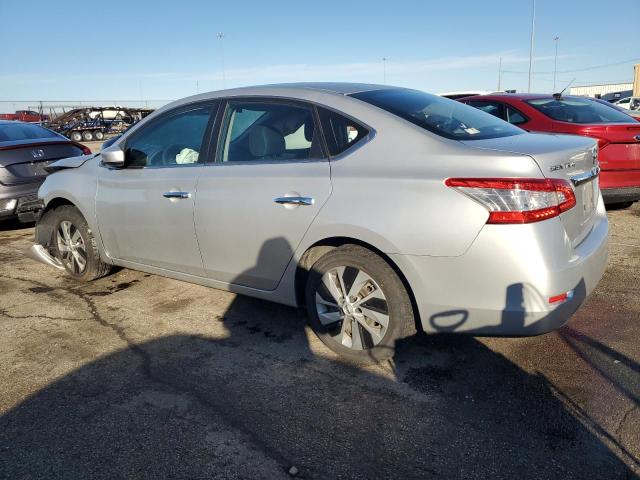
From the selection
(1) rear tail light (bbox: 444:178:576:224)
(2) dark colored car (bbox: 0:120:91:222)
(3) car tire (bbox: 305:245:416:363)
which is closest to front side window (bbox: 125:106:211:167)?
(3) car tire (bbox: 305:245:416:363)

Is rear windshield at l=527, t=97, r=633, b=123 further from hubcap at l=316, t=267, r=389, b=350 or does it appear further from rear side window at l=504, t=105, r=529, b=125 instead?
hubcap at l=316, t=267, r=389, b=350

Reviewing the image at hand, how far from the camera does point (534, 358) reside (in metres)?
3.03

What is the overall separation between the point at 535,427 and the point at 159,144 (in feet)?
10.7

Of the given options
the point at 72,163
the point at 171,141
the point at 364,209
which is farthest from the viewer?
the point at 72,163

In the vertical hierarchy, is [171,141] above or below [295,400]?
above

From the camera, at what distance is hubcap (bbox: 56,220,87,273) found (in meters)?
4.59

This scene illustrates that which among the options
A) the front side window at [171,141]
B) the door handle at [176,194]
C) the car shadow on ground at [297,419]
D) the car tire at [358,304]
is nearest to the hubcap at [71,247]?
the front side window at [171,141]

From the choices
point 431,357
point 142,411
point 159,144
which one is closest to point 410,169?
point 431,357

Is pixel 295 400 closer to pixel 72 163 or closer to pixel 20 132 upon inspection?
pixel 72 163

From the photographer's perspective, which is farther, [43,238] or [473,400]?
[43,238]

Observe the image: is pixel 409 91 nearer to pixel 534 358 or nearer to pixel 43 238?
pixel 534 358

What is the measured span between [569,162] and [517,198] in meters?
0.48

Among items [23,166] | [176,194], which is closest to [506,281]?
[176,194]

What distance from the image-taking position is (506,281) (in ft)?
8.07
